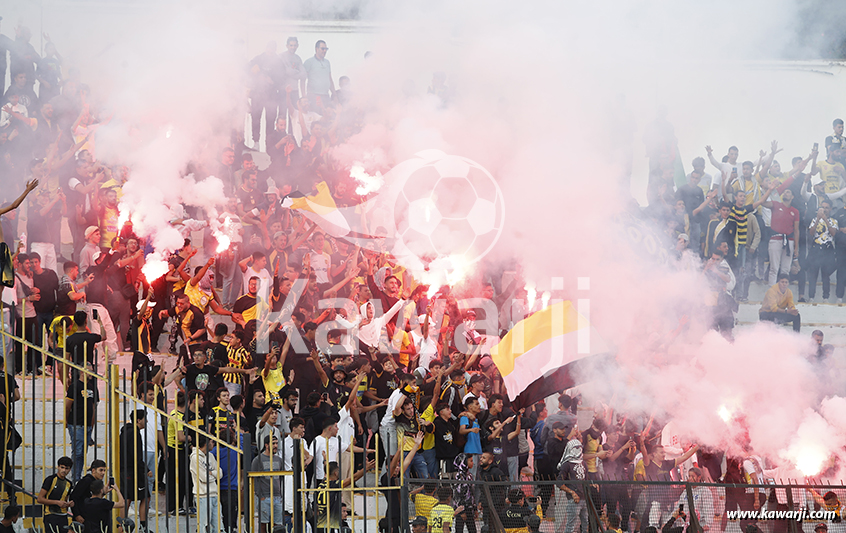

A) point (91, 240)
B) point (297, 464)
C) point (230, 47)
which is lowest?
point (297, 464)

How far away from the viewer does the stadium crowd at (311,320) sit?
5.91 meters

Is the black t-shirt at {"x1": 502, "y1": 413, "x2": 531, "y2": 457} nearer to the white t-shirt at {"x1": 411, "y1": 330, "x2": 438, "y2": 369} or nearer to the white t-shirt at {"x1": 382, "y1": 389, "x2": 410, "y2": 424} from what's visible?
the white t-shirt at {"x1": 382, "y1": 389, "x2": 410, "y2": 424}

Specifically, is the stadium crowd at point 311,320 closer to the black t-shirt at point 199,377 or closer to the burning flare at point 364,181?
the black t-shirt at point 199,377

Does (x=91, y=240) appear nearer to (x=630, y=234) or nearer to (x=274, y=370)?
(x=274, y=370)

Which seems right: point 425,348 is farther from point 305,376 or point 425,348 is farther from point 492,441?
point 492,441

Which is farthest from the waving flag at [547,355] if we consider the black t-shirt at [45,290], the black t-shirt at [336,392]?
the black t-shirt at [45,290]

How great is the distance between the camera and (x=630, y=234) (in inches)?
428

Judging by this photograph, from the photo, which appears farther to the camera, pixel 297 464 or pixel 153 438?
pixel 153 438

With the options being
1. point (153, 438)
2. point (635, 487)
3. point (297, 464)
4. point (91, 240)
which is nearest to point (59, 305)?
point (91, 240)

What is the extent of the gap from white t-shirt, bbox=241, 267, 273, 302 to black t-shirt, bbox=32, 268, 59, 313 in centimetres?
177

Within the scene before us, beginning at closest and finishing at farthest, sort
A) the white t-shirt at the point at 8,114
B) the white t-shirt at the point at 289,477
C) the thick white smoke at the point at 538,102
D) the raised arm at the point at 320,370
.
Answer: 1. the white t-shirt at the point at 289,477
2. the raised arm at the point at 320,370
3. the white t-shirt at the point at 8,114
4. the thick white smoke at the point at 538,102

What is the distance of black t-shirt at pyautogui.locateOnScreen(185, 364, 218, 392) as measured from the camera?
7.52 meters

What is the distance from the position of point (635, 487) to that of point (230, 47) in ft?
28.1

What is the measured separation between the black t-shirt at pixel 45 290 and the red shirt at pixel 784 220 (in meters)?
7.88
